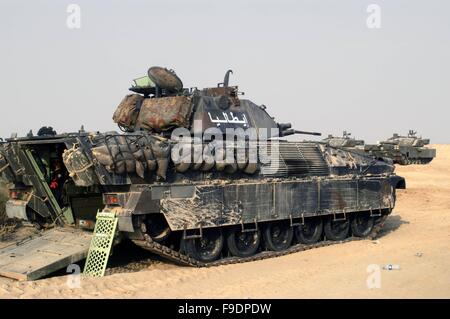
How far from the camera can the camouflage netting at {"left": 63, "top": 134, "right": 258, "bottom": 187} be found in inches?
360

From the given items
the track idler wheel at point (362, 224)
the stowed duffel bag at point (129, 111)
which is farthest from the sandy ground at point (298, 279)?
the stowed duffel bag at point (129, 111)

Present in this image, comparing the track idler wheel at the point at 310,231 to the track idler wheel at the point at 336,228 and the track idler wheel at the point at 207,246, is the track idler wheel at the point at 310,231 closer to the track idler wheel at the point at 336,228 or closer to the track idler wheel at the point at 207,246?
the track idler wheel at the point at 336,228

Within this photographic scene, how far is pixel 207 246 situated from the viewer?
35.4ft

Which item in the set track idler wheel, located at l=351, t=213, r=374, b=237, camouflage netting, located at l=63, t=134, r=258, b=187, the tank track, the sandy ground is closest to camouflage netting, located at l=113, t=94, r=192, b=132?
camouflage netting, located at l=63, t=134, r=258, b=187

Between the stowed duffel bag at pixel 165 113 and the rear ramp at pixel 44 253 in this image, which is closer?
the rear ramp at pixel 44 253

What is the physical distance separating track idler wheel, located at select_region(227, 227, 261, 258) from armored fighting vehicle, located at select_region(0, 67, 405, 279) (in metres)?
0.02

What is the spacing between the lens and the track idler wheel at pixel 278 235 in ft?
38.2

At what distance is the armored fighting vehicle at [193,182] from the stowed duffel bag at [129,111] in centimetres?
3

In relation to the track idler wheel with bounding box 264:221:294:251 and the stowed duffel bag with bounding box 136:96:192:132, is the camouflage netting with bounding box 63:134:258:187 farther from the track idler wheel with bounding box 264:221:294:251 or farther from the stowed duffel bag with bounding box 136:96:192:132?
the track idler wheel with bounding box 264:221:294:251

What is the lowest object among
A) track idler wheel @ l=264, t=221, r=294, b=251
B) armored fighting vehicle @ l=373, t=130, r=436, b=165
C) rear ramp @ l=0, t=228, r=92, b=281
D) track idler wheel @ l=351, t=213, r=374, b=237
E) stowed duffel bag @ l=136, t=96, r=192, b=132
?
armored fighting vehicle @ l=373, t=130, r=436, b=165
